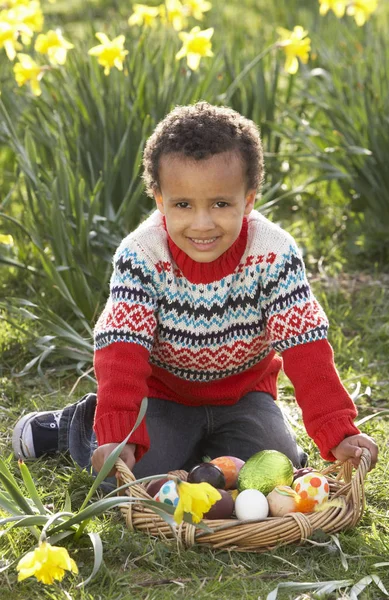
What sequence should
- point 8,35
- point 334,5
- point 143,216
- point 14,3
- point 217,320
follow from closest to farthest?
1. point 217,320
2. point 143,216
3. point 8,35
4. point 14,3
5. point 334,5

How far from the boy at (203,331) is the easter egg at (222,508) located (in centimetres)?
24

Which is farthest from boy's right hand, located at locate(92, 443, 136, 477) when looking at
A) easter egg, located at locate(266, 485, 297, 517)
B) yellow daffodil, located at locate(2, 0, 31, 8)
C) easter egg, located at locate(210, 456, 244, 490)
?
yellow daffodil, located at locate(2, 0, 31, 8)

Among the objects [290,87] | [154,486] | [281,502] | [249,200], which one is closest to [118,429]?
[154,486]

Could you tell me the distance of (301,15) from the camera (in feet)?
19.6

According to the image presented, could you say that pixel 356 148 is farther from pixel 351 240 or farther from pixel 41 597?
pixel 41 597

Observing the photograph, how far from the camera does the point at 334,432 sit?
7.63 ft

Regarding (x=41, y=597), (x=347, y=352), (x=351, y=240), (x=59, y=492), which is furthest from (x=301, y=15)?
(x=41, y=597)

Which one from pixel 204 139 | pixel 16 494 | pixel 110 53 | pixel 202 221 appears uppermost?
pixel 110 53

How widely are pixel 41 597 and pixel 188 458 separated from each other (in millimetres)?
755

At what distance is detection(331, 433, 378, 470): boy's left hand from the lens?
2.28 metres

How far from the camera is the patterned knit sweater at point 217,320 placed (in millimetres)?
2350

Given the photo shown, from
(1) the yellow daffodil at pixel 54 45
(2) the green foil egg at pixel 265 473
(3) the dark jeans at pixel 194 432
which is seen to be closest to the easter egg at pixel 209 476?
(2) the green foil egg at pixel 265 473

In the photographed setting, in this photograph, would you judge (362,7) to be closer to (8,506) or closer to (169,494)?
(169,494)

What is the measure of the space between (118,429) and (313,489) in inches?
18.8
